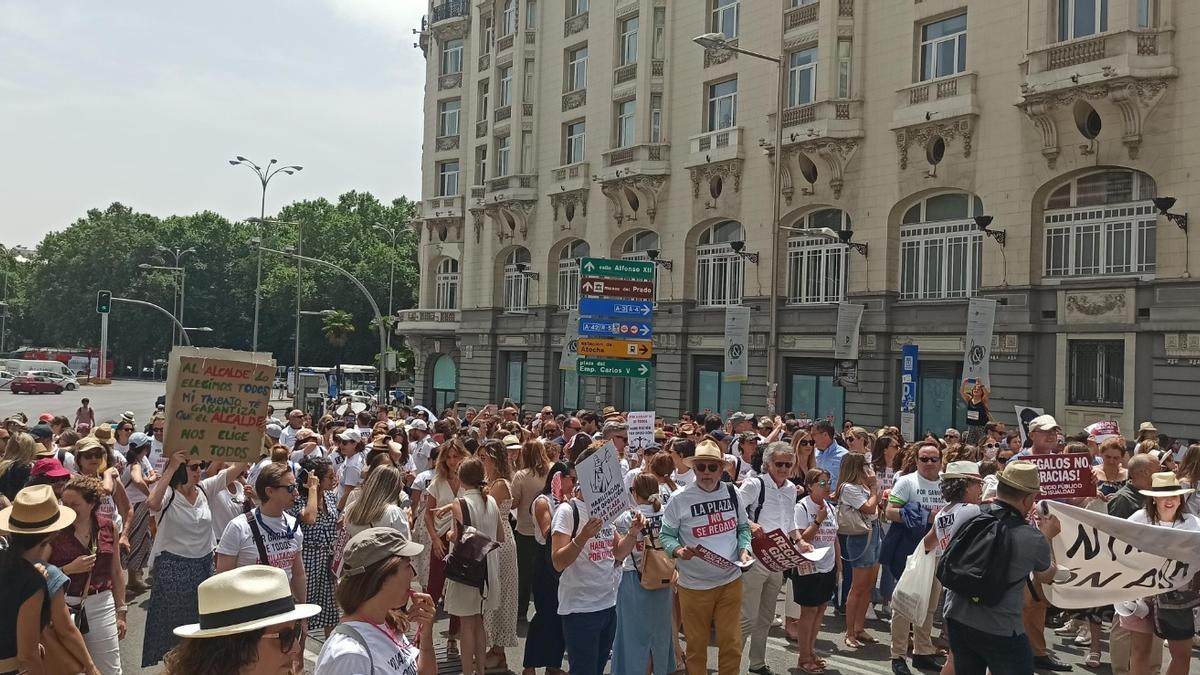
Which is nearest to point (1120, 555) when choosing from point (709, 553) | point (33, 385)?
point (709, 553)

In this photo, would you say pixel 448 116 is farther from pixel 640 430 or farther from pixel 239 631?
pixel 239 631

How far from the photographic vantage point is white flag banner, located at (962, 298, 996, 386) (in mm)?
25078

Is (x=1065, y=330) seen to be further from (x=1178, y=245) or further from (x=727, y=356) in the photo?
(x=727, y=356)

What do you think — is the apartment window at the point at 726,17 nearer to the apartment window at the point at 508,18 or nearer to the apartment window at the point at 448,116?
the apartment window at the point at 508,18

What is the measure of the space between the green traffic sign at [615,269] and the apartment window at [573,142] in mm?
21055

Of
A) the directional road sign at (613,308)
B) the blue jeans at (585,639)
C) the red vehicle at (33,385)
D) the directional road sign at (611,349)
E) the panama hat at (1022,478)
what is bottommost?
the red vehicle at (33,385)

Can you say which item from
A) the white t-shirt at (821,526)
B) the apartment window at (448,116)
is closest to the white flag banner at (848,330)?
the white t-shirt at (821,526)

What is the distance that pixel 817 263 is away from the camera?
104 ft

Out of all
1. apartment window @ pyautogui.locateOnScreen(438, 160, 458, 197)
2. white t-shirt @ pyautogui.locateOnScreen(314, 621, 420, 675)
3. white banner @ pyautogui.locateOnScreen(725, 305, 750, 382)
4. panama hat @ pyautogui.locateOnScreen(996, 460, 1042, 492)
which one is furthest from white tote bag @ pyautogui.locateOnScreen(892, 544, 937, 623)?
apartment window @ pyautogui.locateOnScreen(438, 160, 458, 197)

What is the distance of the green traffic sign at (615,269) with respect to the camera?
20000 mm

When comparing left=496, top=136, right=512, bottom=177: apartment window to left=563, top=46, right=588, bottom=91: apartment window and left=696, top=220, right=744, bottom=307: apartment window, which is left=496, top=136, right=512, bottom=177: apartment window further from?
left=696, top=220, right=744, bottom=307: apartment window

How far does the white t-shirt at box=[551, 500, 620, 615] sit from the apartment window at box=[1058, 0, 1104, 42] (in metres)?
21.3

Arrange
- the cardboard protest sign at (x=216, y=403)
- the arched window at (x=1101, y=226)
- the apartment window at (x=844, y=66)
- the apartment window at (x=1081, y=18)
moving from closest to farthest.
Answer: the cardboard protest sign at (x=216, y=403), the arched window at (x=1101, y=226), the apartment window at (x=1081, y=18), the apartment window at (x=844, y=66)

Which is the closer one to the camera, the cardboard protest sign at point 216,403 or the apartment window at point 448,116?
the cardboard protest sign at point 216,403
